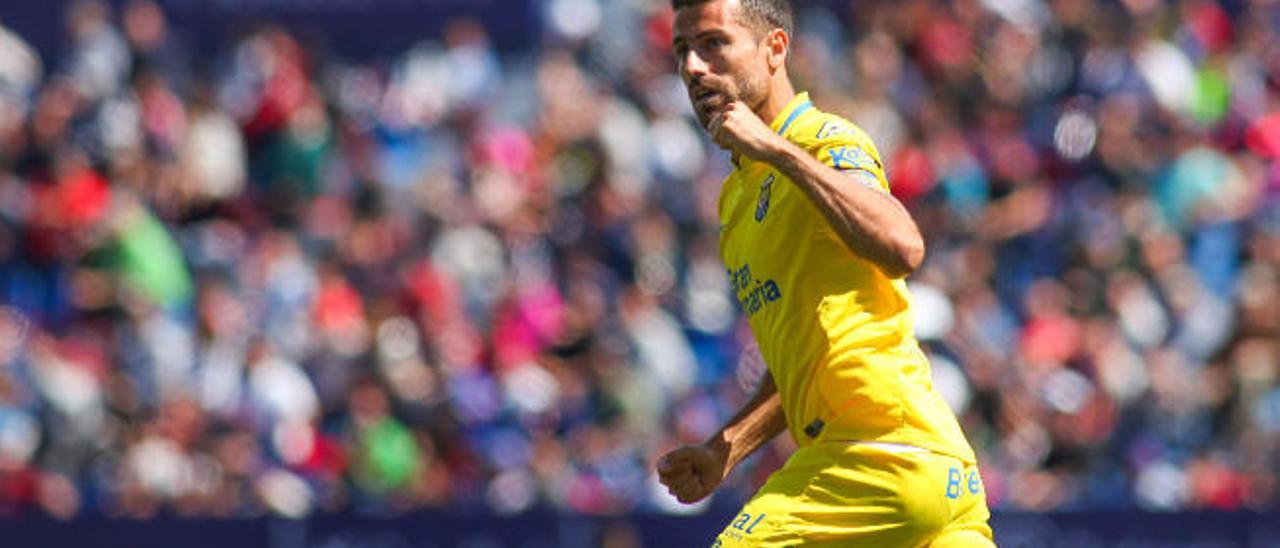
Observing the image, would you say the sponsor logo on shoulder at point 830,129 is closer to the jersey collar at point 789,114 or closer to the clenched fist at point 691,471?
the jersey collar at point 789,114

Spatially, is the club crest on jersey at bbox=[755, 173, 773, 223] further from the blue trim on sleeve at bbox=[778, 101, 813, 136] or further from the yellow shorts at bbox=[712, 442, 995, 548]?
the yellow shorts at bbox=[712, 442, 995, 548]

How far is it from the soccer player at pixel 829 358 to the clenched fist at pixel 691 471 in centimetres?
33

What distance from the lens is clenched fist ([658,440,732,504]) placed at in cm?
629

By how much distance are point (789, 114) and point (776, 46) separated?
19cm

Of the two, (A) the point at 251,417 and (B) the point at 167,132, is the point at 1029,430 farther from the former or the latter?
(B) the point at 167,132

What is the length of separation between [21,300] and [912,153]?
633cm

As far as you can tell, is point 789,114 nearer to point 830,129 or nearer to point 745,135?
point 830,129

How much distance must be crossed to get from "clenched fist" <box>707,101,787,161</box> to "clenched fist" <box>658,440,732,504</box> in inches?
43.5

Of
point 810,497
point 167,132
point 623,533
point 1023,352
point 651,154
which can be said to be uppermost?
point 167,132

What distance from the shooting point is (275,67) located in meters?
16.8

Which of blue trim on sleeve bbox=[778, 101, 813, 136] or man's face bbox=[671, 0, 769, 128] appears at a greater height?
man's face bbox=[671, 0, 769, 128]

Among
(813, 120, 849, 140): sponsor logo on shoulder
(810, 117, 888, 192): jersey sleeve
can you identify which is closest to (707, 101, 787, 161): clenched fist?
(810, 117, 888, 192): jersey sleeve

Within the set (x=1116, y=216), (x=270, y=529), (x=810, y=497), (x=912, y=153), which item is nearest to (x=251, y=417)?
(x=270, y=529)

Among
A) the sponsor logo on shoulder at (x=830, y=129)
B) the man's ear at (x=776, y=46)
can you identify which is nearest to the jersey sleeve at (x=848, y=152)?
the sponsor logo on shoulder at (x=830, y=129)
